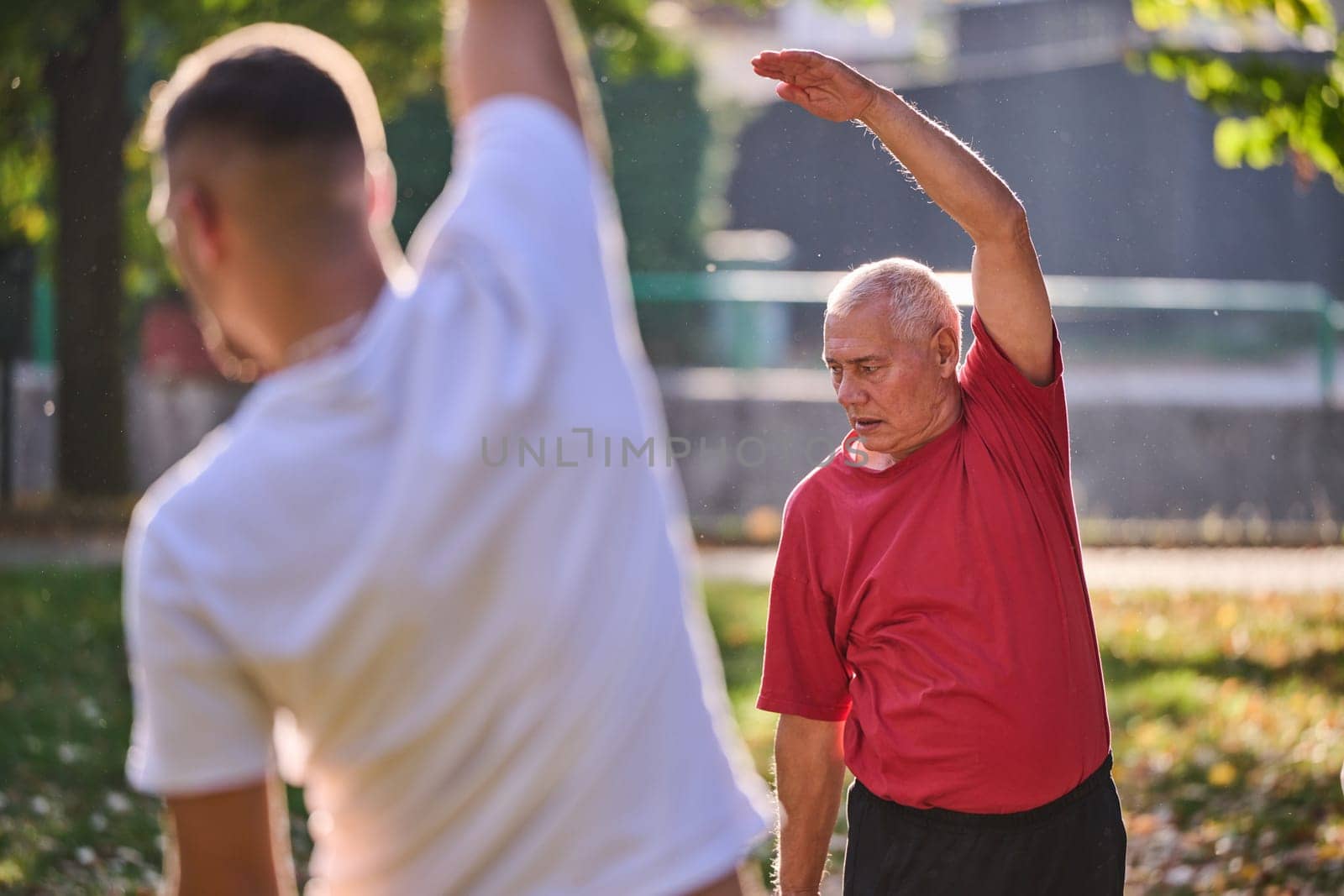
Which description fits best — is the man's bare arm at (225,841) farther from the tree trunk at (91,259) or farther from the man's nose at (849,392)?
the tree trunk at (91,259)

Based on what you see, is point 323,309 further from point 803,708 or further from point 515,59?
point 803,708

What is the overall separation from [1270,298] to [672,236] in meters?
5.36

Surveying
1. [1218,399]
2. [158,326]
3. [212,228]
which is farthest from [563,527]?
[158,326]

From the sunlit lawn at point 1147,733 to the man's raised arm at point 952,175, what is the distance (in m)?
2.90

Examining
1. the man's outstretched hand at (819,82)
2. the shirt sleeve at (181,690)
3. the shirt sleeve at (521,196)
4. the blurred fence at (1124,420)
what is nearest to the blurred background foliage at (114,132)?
the blurred fence at (1124,420)

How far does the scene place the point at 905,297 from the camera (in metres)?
2.71

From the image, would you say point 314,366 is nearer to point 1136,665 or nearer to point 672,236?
point 1136,665

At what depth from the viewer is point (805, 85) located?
254 cm

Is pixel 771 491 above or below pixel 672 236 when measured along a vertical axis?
below

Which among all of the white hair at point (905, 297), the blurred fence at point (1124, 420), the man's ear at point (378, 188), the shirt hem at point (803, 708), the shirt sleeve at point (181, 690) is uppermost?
the man's ear at point (378, 188)

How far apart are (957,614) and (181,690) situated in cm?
157

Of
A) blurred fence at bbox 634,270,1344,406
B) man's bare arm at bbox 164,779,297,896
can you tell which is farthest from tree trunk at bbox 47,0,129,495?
man's bare arm at bbox 164,779,297,896

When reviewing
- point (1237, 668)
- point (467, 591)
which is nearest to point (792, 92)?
point (467, 591)

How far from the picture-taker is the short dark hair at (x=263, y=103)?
1.34m
